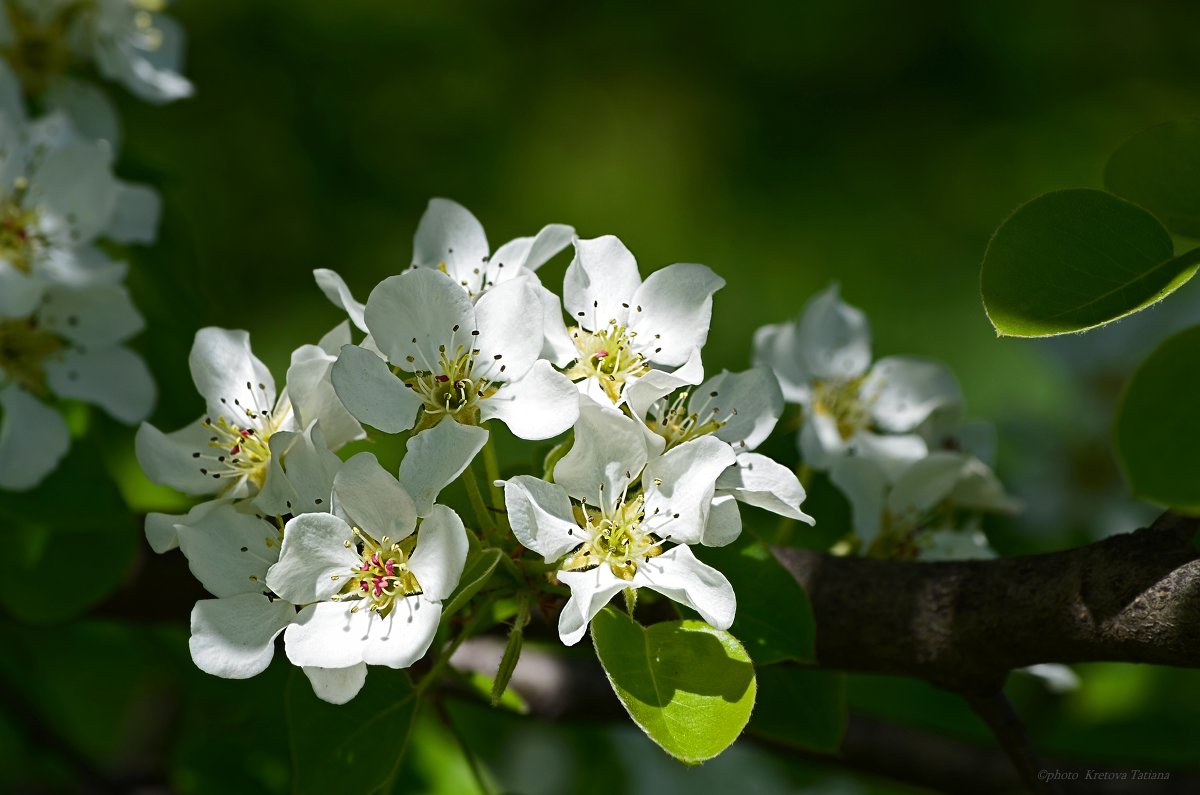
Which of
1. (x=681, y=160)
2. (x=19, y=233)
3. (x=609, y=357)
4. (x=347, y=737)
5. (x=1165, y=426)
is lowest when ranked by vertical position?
(x=681, y=160)

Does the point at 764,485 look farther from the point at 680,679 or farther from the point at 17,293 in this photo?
the point at 17,293

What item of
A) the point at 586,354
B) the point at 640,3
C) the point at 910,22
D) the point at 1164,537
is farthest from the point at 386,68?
the point at 1164,537

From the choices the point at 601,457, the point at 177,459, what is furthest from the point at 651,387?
the point at 177,459

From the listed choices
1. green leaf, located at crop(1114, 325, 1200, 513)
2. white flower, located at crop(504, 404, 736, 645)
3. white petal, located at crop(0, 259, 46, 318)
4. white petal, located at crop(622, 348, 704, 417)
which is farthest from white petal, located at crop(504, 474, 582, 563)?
white petal, located at crop(0, 259, 46, 318)

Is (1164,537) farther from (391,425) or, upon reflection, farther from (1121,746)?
(1121,746)

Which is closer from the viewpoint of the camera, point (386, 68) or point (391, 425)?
point (391, 425)

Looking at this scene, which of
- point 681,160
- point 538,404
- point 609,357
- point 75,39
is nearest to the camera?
point 538,404
